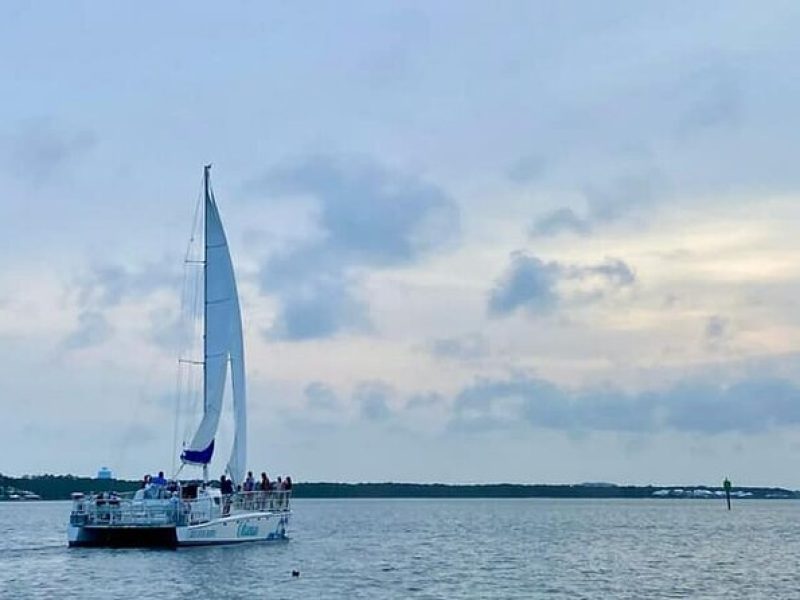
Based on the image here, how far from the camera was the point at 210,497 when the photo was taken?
181ft

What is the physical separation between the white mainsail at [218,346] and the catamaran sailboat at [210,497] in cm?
5

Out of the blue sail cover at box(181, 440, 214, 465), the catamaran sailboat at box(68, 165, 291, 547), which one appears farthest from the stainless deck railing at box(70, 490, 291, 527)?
the blue sail cover at box(181, 440, 214, 465)

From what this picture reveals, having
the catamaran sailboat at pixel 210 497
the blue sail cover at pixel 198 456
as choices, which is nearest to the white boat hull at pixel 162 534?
the catamaran sailboat at pixel 210 497

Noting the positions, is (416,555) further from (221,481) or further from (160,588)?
(160,588)

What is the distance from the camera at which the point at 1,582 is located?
144ft

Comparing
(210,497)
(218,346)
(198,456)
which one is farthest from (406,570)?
(218,346)

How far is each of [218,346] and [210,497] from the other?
29.4ft

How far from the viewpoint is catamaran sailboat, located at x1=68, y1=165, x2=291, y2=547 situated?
176 ft

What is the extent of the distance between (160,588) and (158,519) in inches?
454

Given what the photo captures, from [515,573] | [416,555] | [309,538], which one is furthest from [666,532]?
[515,573]

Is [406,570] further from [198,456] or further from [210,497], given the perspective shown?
[198,456]

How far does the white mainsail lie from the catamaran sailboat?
47 mm

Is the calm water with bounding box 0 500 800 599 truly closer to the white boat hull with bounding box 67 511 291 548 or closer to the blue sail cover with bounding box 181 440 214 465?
the white boat hull with bounding box 67 511 291 548

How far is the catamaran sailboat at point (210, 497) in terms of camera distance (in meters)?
53.5
